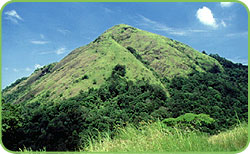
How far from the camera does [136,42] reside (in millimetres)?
97062

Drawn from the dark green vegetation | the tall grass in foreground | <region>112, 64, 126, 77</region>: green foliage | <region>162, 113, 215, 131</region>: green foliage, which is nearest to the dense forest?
<region>112, 64, 126, 77</region>: green foliage

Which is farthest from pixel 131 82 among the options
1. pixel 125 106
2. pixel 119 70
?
pixel 125 106

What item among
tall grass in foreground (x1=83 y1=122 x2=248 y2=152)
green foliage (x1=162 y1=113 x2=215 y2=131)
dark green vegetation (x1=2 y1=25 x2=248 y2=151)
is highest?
dark green vegetation (x1=2 y1=25 x2=248 y2=151)

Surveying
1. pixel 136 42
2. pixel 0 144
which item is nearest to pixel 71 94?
pixel 0 144

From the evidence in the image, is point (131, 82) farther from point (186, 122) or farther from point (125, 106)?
point (186, 122)

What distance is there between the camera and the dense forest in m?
10.0

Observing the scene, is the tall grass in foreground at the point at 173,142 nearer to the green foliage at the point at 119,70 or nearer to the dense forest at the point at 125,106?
the dense forest at the point at 125,106

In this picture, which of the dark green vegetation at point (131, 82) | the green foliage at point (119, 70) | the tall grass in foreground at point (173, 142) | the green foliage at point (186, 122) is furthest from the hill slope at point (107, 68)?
the tall grass in foreground at point (173, 142)

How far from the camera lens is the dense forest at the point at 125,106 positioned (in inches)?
394

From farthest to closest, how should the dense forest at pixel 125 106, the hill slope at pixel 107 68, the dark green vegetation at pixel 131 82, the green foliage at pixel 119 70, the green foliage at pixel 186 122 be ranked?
the green foliage at pixel 119 70
the hill slope at pixel 107 68
the dark green vegetation at pixel 131 82
the dense forest at pixel 125 106
the green foliage at pixel 186 122

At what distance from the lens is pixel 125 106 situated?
129 ft

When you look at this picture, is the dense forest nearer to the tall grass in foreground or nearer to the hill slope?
the hill slope

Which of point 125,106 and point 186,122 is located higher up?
point 125,106

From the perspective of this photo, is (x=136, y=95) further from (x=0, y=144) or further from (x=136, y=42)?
(x=136, y=42)
